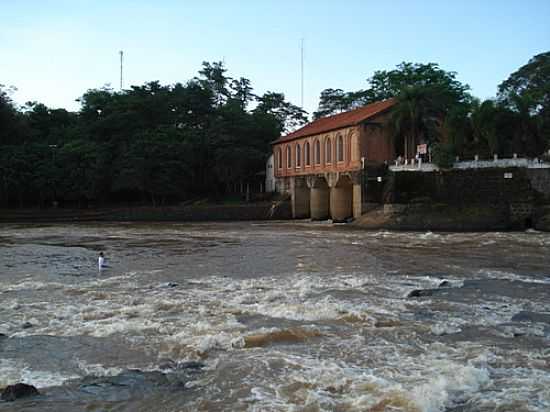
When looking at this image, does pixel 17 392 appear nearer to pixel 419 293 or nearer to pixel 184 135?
pixel 419 293

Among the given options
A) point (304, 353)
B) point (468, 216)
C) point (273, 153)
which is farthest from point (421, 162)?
point (304, 353)

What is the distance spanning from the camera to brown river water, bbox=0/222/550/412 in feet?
24.9

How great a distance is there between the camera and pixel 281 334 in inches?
416

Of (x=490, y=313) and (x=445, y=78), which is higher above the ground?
(x=445, y=78)

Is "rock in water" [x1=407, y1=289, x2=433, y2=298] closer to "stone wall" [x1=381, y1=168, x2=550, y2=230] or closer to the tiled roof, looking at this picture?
"stone wall" [x1=381, y1=168, x2=550, y2=230]

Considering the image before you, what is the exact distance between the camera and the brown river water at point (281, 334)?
24.9ft

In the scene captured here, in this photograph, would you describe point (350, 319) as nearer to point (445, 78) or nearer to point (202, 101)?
point (445, 78)

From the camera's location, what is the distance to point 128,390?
782 centimetres

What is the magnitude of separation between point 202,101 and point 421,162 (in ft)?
115

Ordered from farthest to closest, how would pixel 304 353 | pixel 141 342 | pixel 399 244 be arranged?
pixel 399 244, pixel 141 342, pixel 304 353

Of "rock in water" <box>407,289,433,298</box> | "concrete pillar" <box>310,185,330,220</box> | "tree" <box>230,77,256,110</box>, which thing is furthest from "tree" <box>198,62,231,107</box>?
"rock in water" <box>407,289,433,298</box>

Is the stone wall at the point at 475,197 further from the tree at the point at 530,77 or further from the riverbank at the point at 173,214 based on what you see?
the tree at the point at 530,77

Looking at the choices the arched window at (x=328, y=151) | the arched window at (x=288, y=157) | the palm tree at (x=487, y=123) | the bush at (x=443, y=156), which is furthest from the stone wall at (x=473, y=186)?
the arched window at (x=288, y=157)

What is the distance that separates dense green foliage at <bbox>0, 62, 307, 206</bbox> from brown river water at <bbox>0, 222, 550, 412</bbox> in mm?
32963
